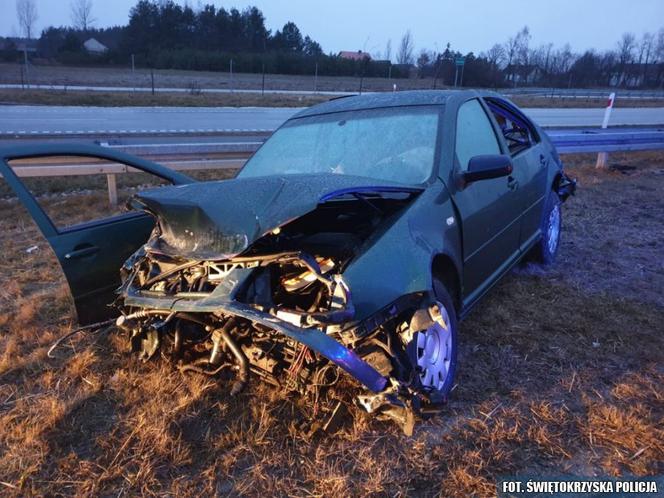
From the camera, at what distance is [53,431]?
2688 mm

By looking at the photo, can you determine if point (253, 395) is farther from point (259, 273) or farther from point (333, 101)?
point (333, 101)

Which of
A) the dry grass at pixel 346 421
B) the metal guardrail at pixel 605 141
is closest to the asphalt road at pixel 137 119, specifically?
the metal guardrail at pixel 605 141

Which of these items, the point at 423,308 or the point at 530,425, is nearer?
the point at 423,308

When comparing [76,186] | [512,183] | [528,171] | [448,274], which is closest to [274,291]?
[448,274]

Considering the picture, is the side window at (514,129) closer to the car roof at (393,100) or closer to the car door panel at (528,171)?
the car door panel at (528,171)

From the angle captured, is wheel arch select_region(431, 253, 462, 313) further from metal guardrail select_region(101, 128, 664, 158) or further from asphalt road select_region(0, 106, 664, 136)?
asphalt road select_region(0, 106, 664, 136)

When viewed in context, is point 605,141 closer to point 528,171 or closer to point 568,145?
point 568,145

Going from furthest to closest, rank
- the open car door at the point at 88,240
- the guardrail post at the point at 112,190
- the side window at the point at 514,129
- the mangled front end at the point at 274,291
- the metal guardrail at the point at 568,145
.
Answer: the metal guardrail at the point at 568,145
the guardrail post at the point at 112,190
the side window at the point at 514,129
the open car door at the point at 88,240
the mangled front end at the point at 274,291

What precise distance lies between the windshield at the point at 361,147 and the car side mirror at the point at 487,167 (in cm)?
25

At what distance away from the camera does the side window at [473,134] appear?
348 centimetres

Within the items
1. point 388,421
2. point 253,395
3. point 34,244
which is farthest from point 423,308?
point 34,244

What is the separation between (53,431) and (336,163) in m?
2.26

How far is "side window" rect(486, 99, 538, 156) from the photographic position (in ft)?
15.1

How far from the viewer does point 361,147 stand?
356 centimetres
